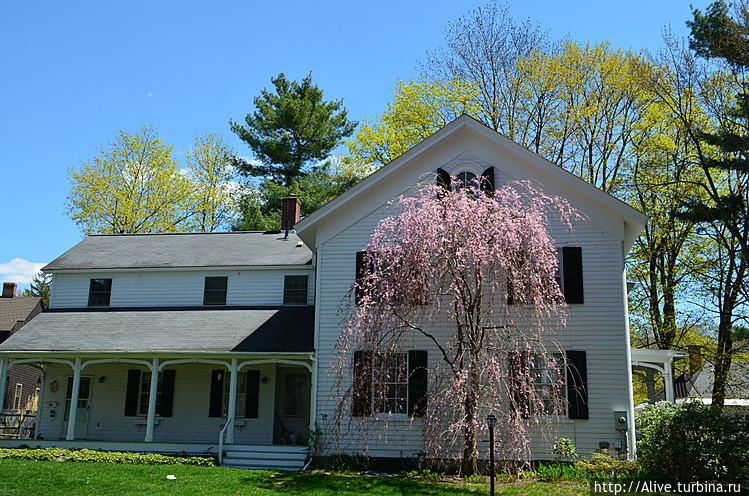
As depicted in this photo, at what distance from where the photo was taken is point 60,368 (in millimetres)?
20219

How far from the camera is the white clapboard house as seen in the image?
15391mm

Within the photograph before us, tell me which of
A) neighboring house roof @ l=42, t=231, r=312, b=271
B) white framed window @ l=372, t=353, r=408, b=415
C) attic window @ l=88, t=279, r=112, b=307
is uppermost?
neighboring house roof @ l=42, t=231, r=312, b=271

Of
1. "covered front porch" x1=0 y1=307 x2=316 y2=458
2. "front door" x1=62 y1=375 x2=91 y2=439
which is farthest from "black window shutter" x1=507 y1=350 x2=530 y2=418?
"front door" x1=62 y1=375 x2=91 y2=439

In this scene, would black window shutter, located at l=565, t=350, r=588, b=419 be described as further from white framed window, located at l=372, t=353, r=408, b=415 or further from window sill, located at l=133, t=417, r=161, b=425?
window sill, located at l=133, t=417, r=161, b=425

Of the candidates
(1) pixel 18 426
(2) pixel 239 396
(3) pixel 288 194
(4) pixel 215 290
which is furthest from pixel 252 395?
(3) pixel 288 194

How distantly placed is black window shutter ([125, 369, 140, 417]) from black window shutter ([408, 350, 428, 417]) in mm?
9048

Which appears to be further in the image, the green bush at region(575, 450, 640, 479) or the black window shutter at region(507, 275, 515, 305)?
the black window shutter at region(507, 275, 515, 305)

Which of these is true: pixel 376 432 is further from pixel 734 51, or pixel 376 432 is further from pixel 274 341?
pixel 734 51

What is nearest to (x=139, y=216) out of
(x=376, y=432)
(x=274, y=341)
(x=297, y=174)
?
(x=297, y=174)

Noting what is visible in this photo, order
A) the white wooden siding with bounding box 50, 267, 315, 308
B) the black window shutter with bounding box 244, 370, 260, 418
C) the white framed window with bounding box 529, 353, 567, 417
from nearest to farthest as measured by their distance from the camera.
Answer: the white framed window with bounding box 529, 353, 567, 417 → the black window shutter with bounding box 244, 370, 260, 418 → the white wooden siding with bounding box 50, 267, 315, 308

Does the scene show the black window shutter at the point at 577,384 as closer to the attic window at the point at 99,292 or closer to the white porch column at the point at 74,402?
the white porch column at the point at 74,402

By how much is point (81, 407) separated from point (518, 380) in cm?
1398

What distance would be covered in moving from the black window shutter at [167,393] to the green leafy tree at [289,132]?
1743 cm

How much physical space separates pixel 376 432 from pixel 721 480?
24.1ft
